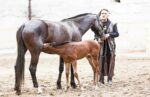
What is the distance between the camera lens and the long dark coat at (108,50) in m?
11.4

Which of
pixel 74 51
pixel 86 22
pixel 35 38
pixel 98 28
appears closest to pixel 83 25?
pixel 86 22

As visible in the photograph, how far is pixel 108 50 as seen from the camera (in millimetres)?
11461

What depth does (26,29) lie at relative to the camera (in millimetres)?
9789

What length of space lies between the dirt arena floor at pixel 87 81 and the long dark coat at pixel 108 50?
1.17ft

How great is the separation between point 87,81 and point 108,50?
117cm

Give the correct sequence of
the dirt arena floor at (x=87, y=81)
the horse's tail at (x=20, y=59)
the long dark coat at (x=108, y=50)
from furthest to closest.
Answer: the long dark coat at (x=108, y=50), the horse's tail at (x=20, y=59), the dirt arena floor at (x=87, y=81)

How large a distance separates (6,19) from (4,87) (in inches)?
500

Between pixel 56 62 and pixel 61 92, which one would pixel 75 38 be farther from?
pixel 56 62

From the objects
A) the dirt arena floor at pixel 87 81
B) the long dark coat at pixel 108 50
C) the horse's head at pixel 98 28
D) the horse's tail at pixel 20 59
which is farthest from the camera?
the long dark coat at pixel 108 50

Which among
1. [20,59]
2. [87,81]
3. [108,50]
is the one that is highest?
[20,59]

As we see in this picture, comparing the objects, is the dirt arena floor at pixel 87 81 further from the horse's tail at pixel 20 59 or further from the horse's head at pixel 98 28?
the horse's head at pixel 98 28

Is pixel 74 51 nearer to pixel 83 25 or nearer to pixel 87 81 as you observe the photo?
pixel 83 25

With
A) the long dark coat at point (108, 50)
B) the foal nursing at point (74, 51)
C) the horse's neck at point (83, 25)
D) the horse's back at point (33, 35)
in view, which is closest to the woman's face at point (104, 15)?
the long dark coat at point (108, 50)

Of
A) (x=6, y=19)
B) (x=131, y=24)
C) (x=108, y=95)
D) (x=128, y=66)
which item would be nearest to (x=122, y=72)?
(x=128, y=66)
